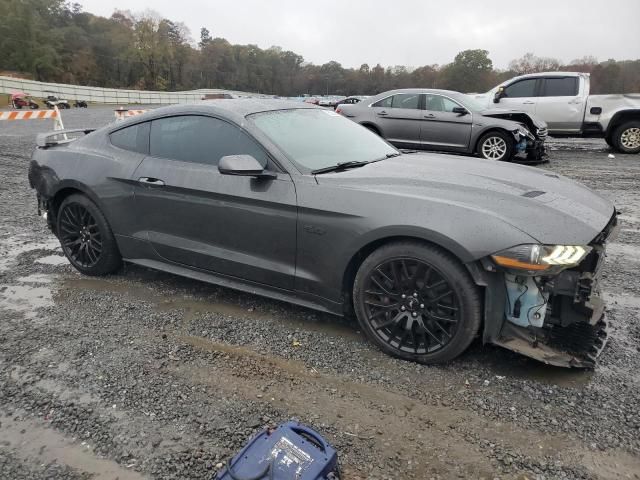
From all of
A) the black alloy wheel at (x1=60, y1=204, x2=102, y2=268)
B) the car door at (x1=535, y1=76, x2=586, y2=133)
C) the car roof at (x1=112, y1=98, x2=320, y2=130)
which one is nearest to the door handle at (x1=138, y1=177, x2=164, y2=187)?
the car roof at (x1=112, y1=98, x2=320, y2=130)

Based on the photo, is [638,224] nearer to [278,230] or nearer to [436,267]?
[436,267]

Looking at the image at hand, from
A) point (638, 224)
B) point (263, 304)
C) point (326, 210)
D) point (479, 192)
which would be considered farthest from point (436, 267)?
point (638, 224)

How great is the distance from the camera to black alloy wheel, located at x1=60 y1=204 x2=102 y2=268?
4078 mm

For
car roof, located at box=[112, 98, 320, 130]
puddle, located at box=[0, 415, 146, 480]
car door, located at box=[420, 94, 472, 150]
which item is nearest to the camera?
puddle, located at box=[0, 415, 146, 480]

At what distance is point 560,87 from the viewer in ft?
37.8

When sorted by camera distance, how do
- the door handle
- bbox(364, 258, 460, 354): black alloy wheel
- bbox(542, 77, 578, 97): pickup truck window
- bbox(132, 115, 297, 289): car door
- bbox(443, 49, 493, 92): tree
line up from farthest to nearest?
bbox(443, 49, 493, 92): tree, bbox(542, 77, 578, 97): pickup truck window, the door handle, bbox(132, 115, 297, 289): car door, bbox(364, 258, 460, 354): black alloy wheel

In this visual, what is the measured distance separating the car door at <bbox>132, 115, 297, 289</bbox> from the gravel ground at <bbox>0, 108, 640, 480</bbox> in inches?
16.9

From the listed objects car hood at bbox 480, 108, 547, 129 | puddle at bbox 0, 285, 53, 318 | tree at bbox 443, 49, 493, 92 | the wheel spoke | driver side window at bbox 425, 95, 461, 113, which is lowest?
puddle at bbox 0, 285, 53, 318

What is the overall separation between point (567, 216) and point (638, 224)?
12.4 feet

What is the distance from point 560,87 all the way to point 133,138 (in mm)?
10918

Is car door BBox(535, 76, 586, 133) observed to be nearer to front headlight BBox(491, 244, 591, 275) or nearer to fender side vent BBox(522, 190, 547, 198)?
fender side vent BBox(522, 190, 547, 198)

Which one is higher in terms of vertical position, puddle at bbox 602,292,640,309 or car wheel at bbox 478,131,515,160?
car wheel at bbox 478,131,515,160

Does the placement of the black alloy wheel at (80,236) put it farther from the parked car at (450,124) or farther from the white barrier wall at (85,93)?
the white barrier wall at (85,93)

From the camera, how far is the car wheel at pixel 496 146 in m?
9.25
